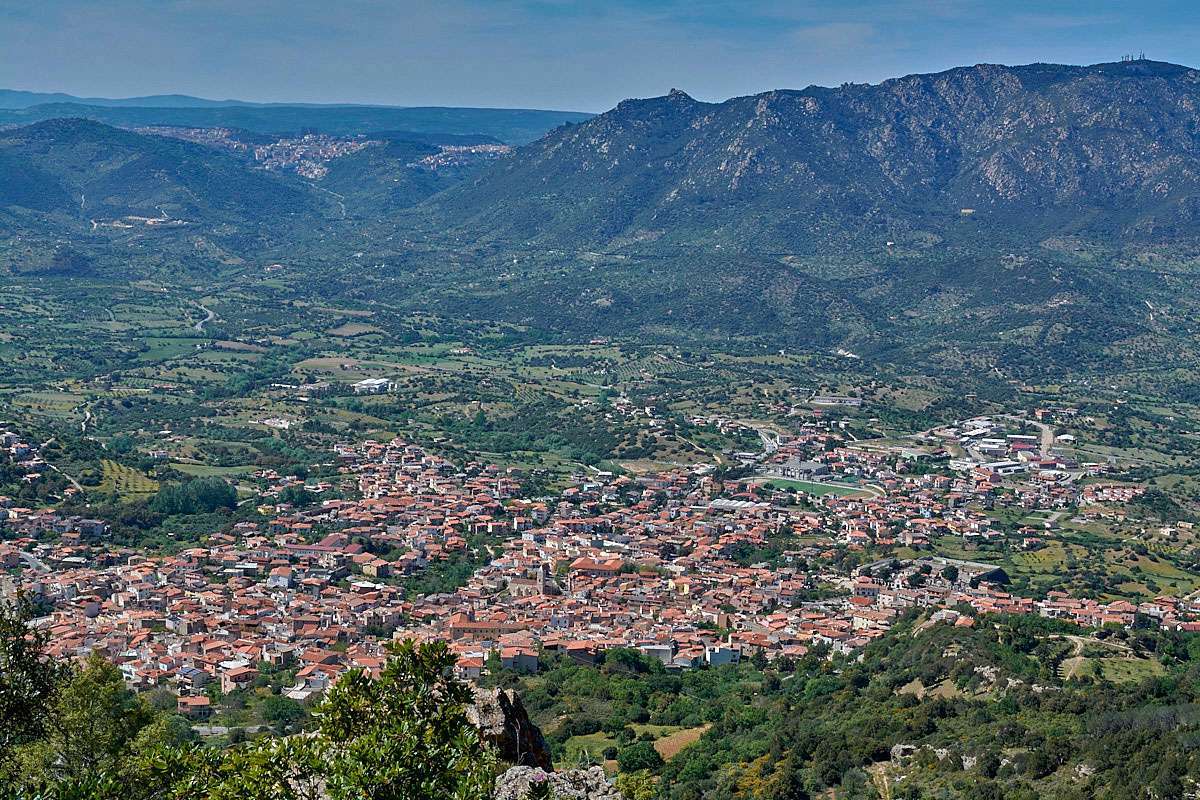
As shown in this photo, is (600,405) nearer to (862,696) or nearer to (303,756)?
(862,696)

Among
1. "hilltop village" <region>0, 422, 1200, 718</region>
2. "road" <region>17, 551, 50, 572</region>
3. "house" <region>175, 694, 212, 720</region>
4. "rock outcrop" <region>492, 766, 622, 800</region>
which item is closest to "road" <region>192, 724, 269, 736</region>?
"house" <region>175, 694, 212, 720</region>

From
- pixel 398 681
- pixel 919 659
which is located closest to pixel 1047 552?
pixel 919 659

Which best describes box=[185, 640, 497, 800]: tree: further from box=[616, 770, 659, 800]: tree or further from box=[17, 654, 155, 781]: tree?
box=[17, 654, 155, 781]: tree

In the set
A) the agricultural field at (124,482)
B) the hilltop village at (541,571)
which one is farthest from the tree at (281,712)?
the agricultural field at (124,482)

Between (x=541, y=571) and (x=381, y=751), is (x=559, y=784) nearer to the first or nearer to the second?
(x=381, y=751)

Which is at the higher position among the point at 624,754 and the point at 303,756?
the point at 303,756

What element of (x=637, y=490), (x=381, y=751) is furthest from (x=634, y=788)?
(x=637, y=490)

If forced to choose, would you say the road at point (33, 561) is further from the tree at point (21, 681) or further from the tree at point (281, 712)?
the tree at point (21, 681)
